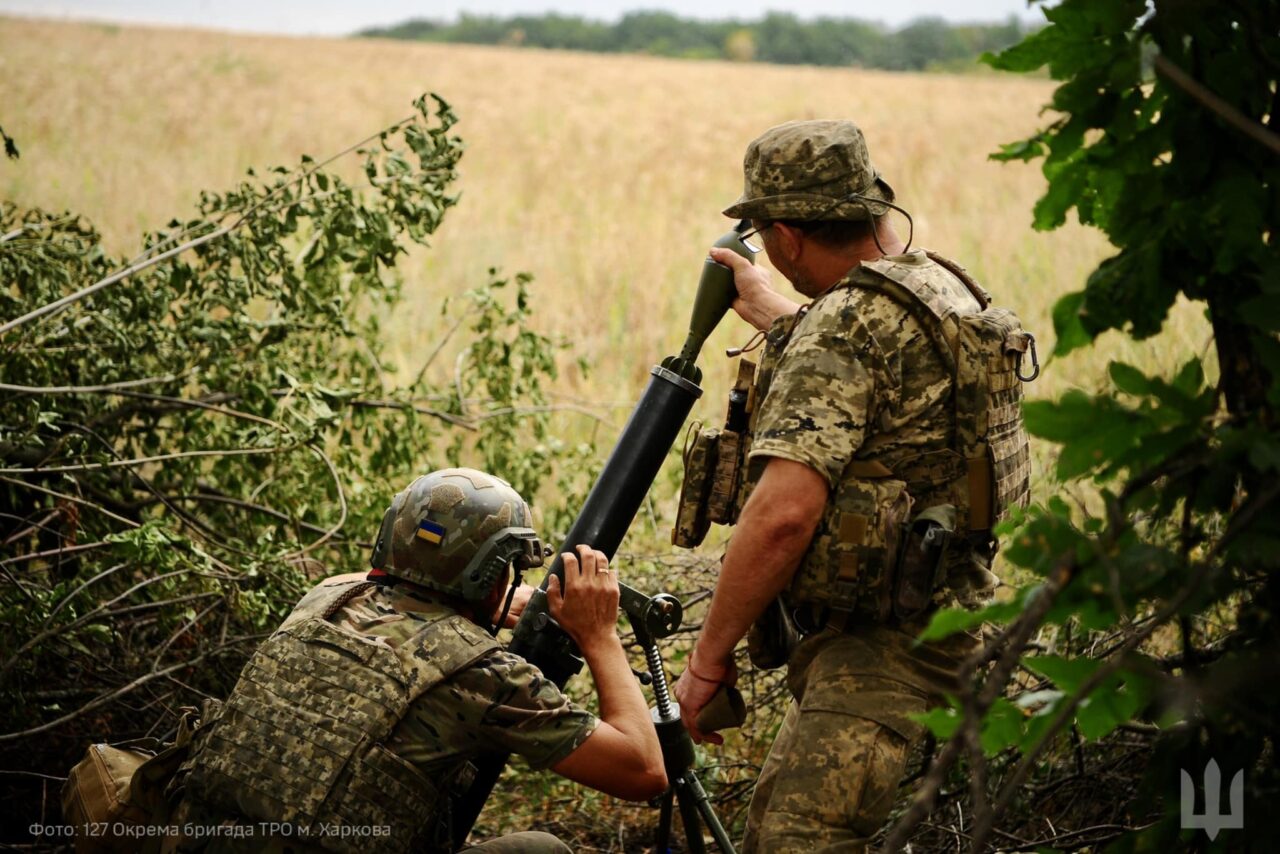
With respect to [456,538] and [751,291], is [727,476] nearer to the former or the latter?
[751,291]

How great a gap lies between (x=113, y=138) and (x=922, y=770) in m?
15.4

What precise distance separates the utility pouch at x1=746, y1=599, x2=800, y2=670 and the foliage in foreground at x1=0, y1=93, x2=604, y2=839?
1.81m

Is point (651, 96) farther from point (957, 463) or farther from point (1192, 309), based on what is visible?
point (957, 463)

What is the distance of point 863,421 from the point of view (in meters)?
2.90

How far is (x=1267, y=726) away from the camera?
1894 mm

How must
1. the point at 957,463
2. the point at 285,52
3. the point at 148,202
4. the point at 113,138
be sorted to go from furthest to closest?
the point at 285,52
the point at 113,138
the point at 148,202
the point at 957,463

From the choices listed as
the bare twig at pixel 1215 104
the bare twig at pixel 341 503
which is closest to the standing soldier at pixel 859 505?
the bare twig at pixel 1215 104

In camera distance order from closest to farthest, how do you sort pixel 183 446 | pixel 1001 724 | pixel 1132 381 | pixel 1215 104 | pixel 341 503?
pixel 1215 104
pixel 1132 381
pixel 1001 724
pixel 341 503
pixel 183 446

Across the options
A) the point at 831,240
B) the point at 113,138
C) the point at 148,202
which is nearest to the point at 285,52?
the point at 113,138

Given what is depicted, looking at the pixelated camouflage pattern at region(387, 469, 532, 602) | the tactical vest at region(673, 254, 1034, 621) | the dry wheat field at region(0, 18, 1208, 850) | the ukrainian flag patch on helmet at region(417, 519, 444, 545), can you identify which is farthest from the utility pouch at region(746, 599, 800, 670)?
the dry wheat field at region(0, 18, 1208, 850)

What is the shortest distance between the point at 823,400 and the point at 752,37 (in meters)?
50.2

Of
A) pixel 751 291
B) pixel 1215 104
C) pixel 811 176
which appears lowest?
pixel 751 291

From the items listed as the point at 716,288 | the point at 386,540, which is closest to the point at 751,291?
the point at 716,288

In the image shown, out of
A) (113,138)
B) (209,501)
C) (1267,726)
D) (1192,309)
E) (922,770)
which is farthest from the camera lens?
(113,138)
